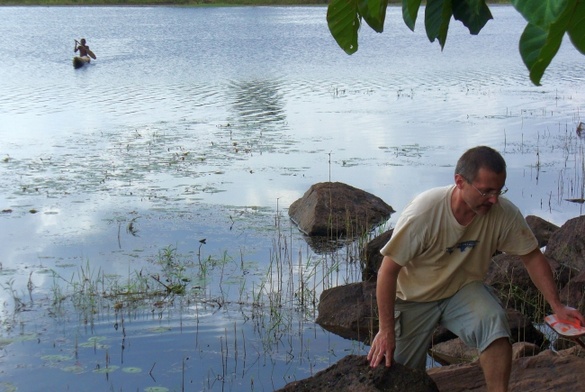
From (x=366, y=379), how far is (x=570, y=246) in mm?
3988

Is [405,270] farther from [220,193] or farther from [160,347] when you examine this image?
[220,193]

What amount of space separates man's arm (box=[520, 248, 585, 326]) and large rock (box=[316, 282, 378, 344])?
2341mm

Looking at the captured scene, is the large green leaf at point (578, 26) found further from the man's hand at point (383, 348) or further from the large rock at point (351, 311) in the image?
the large rock at point (351, 311)

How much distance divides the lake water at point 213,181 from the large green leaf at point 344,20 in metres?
3.58

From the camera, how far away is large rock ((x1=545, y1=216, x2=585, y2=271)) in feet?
25.3

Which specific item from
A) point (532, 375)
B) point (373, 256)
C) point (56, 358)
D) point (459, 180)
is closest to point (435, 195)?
point (459, 180)

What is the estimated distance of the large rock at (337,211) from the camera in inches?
373

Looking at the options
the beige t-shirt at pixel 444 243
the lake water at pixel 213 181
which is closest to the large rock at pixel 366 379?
the beige t-shirt at pixel 444 243

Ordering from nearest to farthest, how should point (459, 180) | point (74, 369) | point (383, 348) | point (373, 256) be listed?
point (459, 180) → point (383, 348) → point (74, 369) → point (373, 256)

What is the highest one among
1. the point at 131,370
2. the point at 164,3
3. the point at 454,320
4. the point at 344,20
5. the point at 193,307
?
the point at 164,3

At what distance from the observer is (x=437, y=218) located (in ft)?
14.3

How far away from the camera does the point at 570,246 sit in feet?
25.7

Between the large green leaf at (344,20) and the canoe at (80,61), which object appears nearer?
the large green leaf at (344,20)

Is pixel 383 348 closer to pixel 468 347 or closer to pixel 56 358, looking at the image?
pixel 468 347
